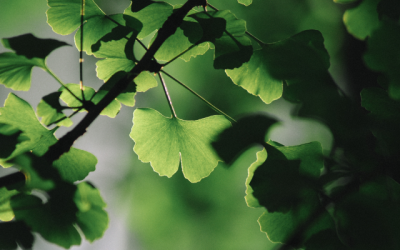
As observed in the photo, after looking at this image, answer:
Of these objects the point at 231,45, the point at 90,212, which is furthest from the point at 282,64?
the point at 90,212

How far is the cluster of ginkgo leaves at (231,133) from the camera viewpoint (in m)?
0.41

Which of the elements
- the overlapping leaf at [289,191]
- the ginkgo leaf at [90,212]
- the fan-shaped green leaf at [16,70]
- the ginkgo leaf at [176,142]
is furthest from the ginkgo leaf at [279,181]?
the fan-shaped green leaf at [16,70]

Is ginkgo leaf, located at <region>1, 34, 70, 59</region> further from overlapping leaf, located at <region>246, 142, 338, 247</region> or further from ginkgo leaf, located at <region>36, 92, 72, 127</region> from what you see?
overlapping leaf, located at <region>246, 142, 338, 247</region>

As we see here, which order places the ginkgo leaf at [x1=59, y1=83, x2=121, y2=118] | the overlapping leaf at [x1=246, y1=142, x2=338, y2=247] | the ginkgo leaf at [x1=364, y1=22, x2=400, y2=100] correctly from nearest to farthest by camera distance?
the ginkgo leaf at [x1=364, y1=22, x2=400, y2=100], the overlapping leaf at [x1=246, y1=142, x2=338, y2=247], the ginkgo leaf at [x1=59, y1=83, x2=121, y2=118]

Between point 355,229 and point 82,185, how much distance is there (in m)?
0.45

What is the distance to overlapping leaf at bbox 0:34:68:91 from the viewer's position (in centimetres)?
49

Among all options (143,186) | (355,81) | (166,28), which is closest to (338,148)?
(166,28)

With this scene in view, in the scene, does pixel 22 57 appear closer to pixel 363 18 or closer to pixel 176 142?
pixel 176 142

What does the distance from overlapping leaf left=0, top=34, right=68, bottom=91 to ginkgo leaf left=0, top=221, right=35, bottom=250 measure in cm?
32

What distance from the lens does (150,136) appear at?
2.23 ft

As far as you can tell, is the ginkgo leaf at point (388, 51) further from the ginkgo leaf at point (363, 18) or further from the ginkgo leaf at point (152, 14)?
the ginkgo leaf at point (152, 14)

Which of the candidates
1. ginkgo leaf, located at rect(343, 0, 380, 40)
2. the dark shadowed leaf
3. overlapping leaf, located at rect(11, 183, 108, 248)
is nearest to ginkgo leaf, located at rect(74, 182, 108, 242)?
overlapping leaf, located at rect(11, 183, 108, 248)

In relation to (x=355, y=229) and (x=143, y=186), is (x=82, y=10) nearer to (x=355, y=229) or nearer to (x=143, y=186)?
(x=355, y=229)

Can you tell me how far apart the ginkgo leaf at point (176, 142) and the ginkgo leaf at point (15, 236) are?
29 cm
